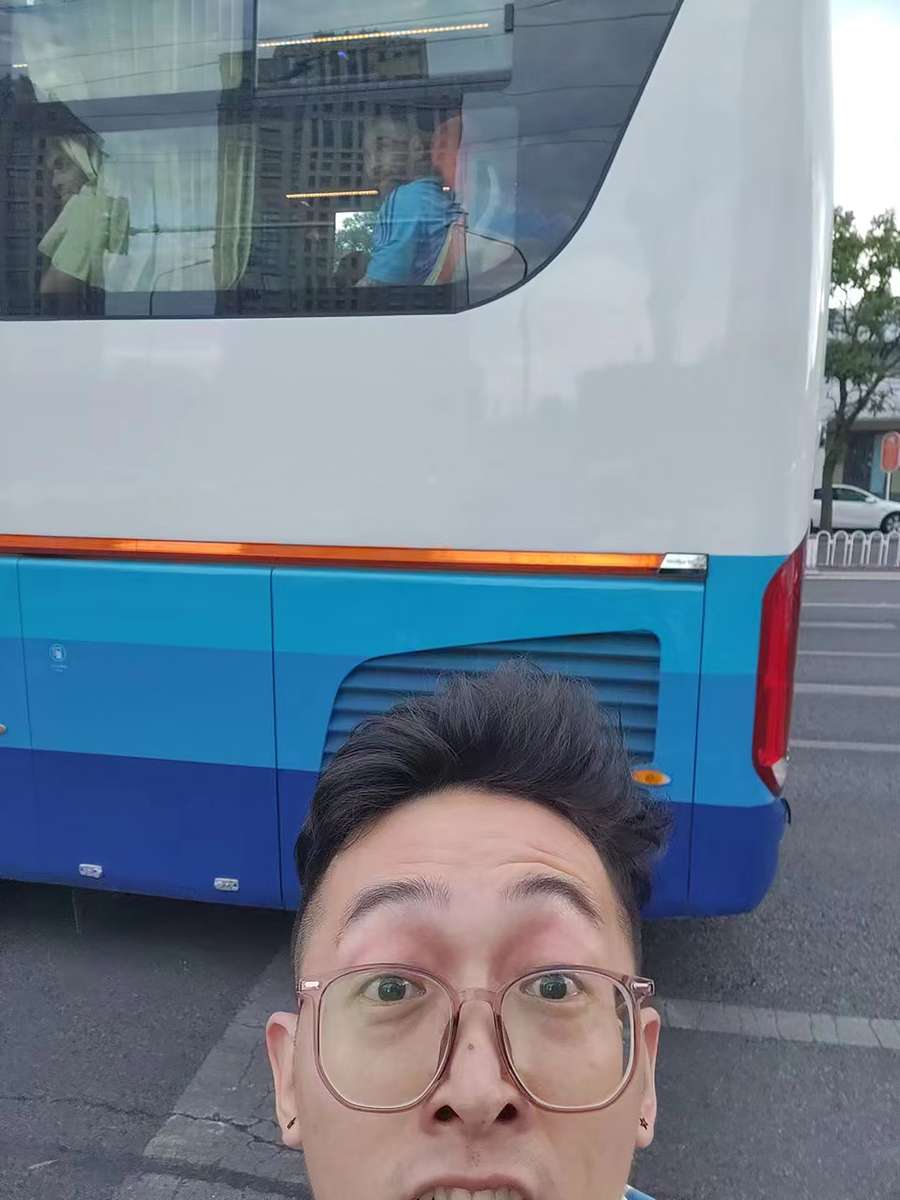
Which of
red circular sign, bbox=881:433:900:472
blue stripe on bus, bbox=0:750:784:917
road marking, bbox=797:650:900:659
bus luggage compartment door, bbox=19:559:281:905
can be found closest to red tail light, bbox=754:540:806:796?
blue stripe on bus, bbox=0:750:784:917

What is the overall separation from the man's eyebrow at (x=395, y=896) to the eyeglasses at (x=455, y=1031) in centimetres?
8

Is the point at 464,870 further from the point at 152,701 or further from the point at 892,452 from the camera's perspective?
the point at 892,452

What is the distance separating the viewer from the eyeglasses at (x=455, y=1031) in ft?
3.20

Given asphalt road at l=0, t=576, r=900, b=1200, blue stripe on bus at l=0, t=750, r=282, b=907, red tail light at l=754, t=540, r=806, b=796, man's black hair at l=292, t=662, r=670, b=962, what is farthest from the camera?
blue stripe on bus at l=0, t=750, r=282, b=907

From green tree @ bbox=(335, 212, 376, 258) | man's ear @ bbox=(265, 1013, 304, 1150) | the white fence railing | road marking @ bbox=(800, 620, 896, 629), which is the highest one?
green tree @ bbox=(335, 212, 376, 258)

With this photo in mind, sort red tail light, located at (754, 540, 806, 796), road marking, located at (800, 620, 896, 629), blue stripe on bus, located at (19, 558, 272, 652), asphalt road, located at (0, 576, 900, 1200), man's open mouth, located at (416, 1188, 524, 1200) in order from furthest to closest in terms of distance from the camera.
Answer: road marking, located at (800, 620, 896, 629) → blue stripe on bus, located at (19, 558, 272, 652) → red tail light, located at (754, 540, 806, 796) → asphalt road, located at (0, 576, 900, 1200) → man's open mouth, located at (416, 1188, 524, 1200)

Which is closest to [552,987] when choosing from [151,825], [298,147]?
[151,825]

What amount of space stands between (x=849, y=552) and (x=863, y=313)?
5.31 meters

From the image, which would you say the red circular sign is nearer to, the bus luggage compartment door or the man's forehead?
the bus luggage compartment door

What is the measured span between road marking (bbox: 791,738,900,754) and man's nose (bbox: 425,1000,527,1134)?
559cm

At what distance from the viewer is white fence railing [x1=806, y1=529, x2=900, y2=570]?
16844 millimetres

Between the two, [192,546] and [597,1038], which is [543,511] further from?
[597,1038]

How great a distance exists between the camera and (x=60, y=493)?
3021 millimetres

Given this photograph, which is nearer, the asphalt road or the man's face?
the man's face
